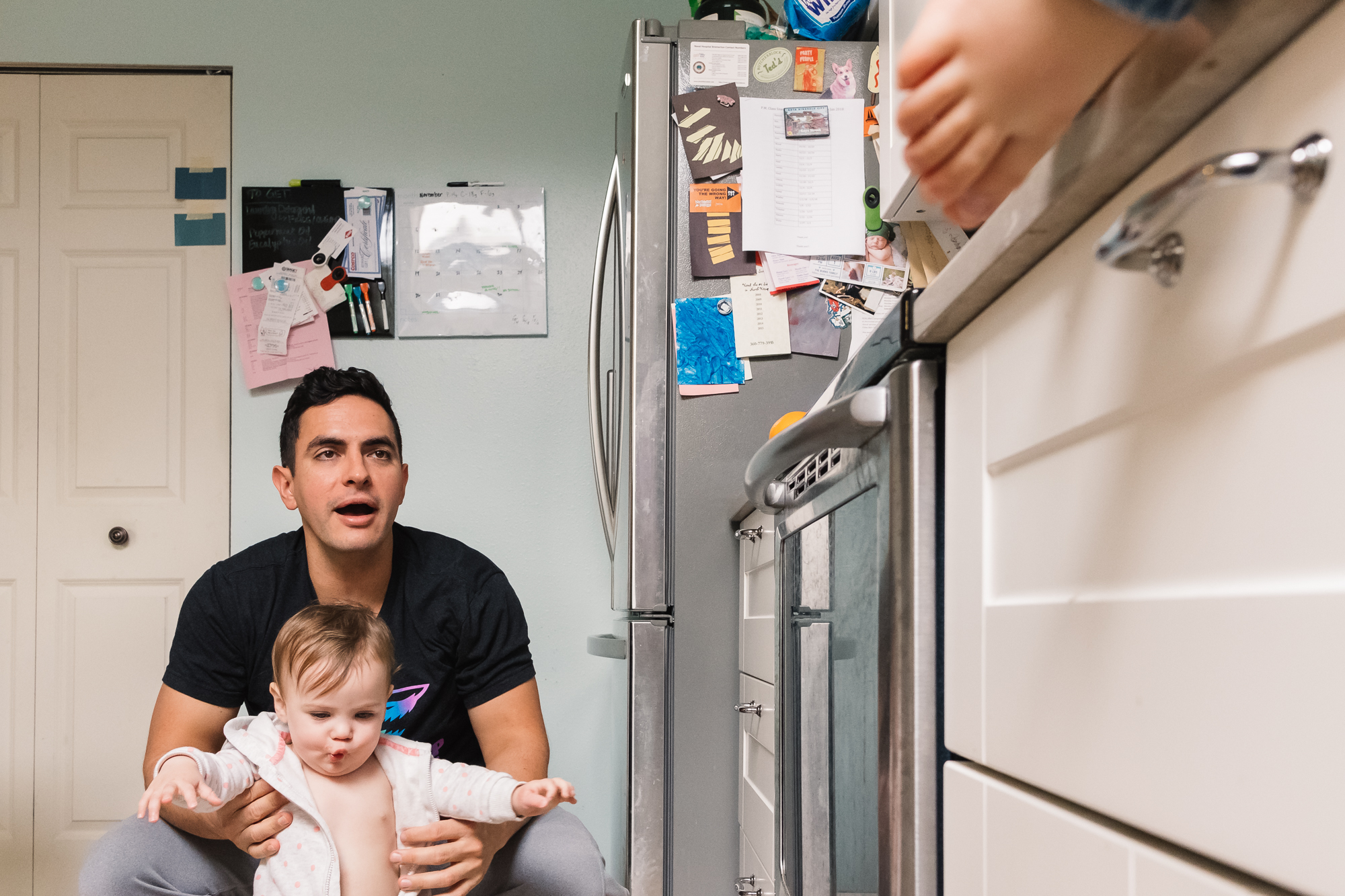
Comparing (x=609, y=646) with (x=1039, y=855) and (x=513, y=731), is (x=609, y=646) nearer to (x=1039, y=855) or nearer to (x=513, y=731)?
(x=513, y=731)

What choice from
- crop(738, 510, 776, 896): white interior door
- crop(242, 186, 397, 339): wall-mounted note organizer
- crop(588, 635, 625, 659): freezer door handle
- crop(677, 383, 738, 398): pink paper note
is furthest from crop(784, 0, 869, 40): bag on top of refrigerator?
crop(242, 186, 397, 339): wall-mounted note organizer

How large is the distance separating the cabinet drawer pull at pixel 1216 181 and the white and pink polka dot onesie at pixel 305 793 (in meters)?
1.21

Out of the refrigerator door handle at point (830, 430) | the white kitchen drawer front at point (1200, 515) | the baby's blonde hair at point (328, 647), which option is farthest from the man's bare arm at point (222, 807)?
the white kitchen drawer front at point (1200, 515)

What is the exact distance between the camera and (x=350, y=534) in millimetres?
1698

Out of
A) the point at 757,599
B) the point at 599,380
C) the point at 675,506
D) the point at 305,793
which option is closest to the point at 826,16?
the point at 599,380

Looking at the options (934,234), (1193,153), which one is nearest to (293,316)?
(934,234)

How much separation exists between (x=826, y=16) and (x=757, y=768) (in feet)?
4.03

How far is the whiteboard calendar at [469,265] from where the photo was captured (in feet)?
7.98

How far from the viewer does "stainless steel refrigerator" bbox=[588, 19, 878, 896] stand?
4.94ft

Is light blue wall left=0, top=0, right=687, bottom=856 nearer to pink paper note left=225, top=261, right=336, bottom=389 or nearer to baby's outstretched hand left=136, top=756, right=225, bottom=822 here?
pink paper note left=225, top=261, right=336, bottom=389

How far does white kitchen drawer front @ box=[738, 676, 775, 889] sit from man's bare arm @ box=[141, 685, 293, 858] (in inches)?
25.7

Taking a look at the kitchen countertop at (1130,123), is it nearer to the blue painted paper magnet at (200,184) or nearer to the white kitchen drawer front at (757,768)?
the white kitchen drawer front at (757,768)

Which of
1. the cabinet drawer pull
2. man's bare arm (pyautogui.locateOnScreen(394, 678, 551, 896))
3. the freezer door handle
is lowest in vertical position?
man's bare arm (pyautogui.locateOnScreen(394, 678, 551, 896))

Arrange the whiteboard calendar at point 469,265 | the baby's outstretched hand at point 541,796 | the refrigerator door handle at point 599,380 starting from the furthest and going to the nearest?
1. the whiteboard calendar at point 469,265
2. the refrigerator door handle at point 599,380
3. the baby's outstretched hand at point 541,796
